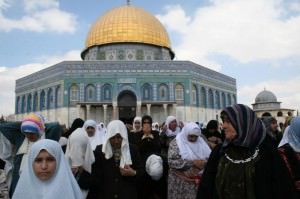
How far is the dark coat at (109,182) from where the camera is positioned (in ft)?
10.1

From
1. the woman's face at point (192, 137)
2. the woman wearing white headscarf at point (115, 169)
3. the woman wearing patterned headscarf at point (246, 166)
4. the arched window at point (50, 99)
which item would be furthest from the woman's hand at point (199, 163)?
the arched window at point (50, 99)

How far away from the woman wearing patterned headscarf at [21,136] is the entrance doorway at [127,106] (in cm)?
2118

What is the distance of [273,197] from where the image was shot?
2.12m

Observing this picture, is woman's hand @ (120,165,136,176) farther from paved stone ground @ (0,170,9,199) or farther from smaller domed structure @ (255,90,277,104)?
smaller domed structure @ (255,90,277,104)

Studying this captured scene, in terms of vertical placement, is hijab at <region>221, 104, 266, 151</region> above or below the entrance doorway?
below

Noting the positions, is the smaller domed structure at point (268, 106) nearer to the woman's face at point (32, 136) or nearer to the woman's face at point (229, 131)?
the woman's face at point (32, 136)

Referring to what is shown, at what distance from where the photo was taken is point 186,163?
3.48 m

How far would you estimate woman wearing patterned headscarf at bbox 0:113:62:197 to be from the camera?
339cm

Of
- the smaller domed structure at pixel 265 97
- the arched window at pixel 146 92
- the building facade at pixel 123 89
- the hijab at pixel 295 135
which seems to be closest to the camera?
the hijab at pixel 295 135

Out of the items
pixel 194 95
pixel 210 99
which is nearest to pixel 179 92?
pixel 194 95

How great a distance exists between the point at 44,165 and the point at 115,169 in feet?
3.38

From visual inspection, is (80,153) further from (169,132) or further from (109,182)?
(169,132)

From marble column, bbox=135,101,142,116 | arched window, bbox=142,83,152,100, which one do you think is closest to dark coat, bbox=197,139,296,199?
marble column, bbox=135,101,142,116

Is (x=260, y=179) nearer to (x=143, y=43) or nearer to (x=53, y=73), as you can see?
(x=53, y=73)
